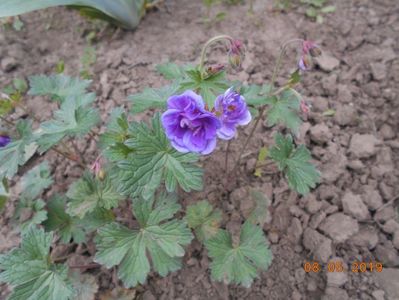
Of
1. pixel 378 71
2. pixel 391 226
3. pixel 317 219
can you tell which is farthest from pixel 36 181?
pixel 378 71

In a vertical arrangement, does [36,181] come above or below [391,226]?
above

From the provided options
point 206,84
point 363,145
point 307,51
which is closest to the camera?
point 206,84

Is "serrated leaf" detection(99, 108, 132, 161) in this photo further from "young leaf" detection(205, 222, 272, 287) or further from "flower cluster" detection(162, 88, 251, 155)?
"young leaf" detection(205, 222, 272, 287)

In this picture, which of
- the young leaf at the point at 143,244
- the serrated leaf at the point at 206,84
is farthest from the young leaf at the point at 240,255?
the serrated leaf at the point at 206,84

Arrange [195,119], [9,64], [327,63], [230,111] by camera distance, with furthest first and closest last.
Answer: [9,64], [327,63], [230,111], [195,119]

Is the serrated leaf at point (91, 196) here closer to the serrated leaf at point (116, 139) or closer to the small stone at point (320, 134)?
the serrated leaf at point (116, 139)

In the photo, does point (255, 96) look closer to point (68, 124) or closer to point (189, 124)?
point (189, 124)

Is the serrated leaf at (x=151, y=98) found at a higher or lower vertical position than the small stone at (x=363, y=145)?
higher
